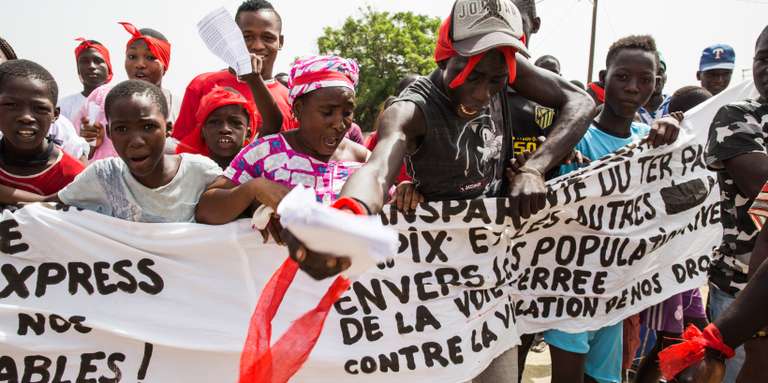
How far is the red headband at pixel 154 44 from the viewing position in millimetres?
4761

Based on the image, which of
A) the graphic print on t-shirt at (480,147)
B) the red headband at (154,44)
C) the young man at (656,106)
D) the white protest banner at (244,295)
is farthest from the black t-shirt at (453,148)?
the young man at (656,106)

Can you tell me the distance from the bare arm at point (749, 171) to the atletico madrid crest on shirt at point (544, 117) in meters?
1.03

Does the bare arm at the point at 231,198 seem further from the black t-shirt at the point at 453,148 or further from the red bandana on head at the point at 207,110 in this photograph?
the red bandana on head at the point at 207,110

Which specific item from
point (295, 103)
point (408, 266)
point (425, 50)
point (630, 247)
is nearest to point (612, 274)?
point (630, 247)

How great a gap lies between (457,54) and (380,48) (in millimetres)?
36408

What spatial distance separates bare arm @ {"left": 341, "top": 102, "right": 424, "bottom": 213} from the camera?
2.01m

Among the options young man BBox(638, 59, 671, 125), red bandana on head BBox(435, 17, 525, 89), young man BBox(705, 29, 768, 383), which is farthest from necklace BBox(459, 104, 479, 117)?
young man BBox(638, 59, 671, 125)

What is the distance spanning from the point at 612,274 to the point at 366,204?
7.07 feet

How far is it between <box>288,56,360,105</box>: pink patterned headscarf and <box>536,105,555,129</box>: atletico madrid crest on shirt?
128 centimetres

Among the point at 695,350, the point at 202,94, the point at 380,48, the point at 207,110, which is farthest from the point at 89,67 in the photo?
the point at 380,48

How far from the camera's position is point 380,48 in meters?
38.2

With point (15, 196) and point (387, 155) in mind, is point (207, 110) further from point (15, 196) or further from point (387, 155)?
point (387, 155)

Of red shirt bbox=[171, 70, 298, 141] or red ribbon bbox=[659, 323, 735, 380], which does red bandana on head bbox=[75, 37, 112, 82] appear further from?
red ribbon bbox=[659, 323, 735, 380]

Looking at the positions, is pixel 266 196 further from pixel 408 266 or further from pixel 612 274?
pixel 612 274
